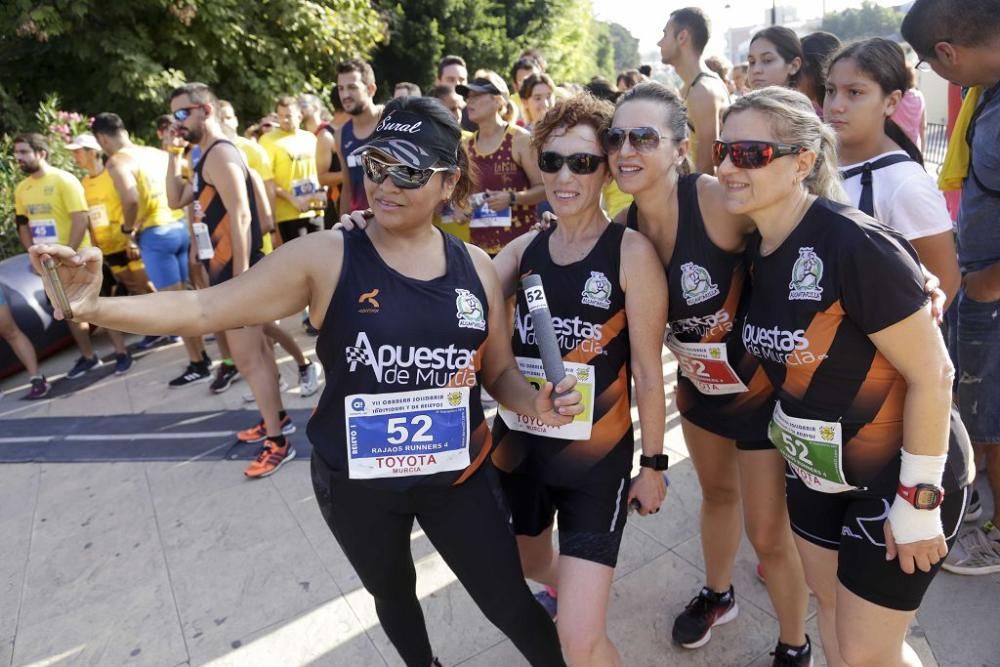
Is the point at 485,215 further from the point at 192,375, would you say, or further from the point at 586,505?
the point at 192,375

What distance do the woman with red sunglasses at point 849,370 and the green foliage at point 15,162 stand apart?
8856 millimetres

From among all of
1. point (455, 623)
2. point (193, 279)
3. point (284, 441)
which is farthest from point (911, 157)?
point (193, 279)

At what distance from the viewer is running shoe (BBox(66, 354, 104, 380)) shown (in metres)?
6.56

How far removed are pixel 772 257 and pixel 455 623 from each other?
6.53 feet

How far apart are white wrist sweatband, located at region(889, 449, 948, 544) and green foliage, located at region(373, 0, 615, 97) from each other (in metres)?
17.5

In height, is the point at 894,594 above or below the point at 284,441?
above

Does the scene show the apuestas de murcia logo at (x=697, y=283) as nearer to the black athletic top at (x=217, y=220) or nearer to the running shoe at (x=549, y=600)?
the running shoe at (x=549, y=600)

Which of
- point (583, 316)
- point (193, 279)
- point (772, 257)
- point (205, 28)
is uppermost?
point (205, 28)

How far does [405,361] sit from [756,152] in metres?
1.12

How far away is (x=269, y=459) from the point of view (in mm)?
4324

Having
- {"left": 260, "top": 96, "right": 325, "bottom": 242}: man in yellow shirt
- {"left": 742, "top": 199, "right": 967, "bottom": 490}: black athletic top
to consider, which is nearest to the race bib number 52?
{"left": 742, "top": 199, "right": 967, "bottom": 490}: black athletic top

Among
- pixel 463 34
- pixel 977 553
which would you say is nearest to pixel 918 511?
pixel 977 553

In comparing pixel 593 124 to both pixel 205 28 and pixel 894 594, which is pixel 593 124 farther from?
pixel 205 28

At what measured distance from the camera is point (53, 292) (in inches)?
62.2
